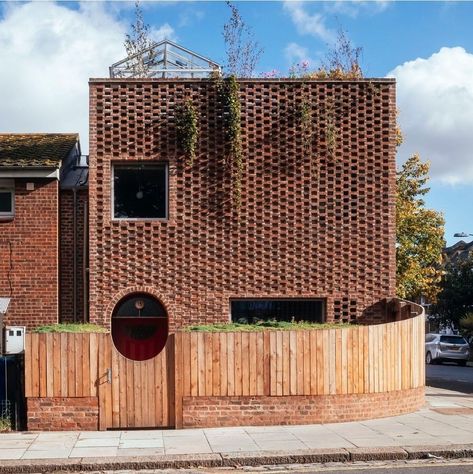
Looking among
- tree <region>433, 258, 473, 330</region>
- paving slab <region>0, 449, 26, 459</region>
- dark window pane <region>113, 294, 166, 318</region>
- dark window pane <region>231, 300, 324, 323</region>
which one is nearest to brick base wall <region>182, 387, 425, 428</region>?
paving slab <region>0, 449, 26, 459</region>

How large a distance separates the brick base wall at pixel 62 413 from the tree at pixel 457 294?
35.5m

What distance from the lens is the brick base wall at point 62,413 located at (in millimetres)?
13219

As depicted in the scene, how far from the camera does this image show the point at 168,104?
17.9m

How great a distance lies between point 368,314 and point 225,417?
5525 millimetres

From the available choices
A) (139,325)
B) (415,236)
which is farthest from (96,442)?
(415,236)

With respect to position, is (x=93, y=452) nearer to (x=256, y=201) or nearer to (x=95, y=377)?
(x=95, y=377)

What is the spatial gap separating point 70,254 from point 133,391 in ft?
19.6

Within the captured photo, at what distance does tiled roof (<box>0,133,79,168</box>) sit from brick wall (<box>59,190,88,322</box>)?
3.13 feet

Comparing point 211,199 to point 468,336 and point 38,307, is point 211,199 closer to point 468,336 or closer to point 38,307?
point 38,307

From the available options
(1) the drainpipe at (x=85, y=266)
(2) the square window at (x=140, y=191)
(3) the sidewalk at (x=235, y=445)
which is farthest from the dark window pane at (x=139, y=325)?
(3) the sidewalk at (x=235, y=445)

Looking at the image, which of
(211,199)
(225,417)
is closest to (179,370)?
(225,417)

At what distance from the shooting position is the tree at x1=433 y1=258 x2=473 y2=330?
46.7 metres

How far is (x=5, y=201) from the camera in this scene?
718 inches

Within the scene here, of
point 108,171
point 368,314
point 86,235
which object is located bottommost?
point 368,314
